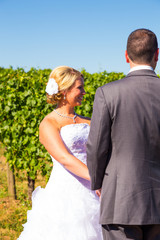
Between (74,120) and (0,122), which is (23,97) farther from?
(74,120)

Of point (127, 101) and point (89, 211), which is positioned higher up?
point (127, 101)

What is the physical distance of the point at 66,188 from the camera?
11.4 feet

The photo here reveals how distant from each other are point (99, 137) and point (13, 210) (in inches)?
218

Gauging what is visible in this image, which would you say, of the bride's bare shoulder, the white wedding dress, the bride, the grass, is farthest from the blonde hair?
the grass

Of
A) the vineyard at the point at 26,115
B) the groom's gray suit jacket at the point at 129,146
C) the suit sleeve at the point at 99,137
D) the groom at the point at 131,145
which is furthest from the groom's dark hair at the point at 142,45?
the vineyard at the point at 26,115

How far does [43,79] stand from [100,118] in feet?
16.4

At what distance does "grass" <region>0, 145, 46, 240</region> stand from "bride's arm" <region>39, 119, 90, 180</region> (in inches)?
130

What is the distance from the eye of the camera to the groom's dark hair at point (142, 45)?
2398 mm

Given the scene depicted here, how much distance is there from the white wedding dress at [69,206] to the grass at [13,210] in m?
2.68

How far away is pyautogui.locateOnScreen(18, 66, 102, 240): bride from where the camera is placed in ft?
11.0

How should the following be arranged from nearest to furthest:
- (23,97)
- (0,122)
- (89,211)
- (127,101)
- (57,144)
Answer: (127,101) → (57,144) → (89,211) → (23,97) → (0,122)

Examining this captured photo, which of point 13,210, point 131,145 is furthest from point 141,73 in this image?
point 13,210

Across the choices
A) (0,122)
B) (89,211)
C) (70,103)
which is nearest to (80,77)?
(70,103)

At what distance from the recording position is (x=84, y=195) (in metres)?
3.44
